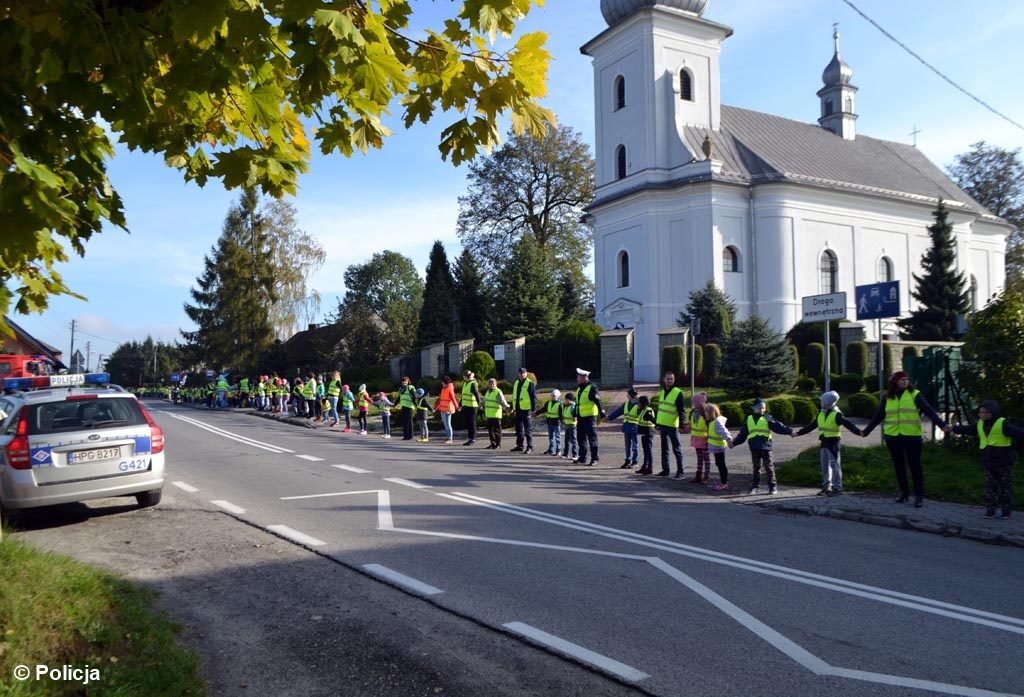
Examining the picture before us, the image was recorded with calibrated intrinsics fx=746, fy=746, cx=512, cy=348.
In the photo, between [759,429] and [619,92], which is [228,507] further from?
[619,92]

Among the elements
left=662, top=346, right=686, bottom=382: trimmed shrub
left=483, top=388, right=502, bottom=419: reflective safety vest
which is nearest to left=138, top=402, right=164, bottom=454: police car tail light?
left=483, top=388, right=502, bottom=419: reflective safety vest

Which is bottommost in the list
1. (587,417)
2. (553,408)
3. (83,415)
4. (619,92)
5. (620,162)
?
(587,417)

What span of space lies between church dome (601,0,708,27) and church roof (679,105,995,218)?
6.58m

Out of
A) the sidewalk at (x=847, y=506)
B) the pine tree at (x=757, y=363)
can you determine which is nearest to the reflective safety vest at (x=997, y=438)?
the sidewalk at (x=847, y=506)

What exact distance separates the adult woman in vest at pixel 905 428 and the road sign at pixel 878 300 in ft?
9.61

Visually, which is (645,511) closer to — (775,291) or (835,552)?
(835,552)

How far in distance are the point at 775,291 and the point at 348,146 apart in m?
39.3

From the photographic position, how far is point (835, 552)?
294 inches

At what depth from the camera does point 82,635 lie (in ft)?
13.5

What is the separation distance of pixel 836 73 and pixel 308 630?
6034 cm

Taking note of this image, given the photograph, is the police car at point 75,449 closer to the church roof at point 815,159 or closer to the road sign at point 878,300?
the road sign at point 878,300

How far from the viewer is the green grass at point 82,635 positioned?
12.1 ft

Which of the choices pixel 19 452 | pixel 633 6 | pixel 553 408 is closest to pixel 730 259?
pixel 633 6

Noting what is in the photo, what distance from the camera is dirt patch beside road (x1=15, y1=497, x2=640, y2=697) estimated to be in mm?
4129
